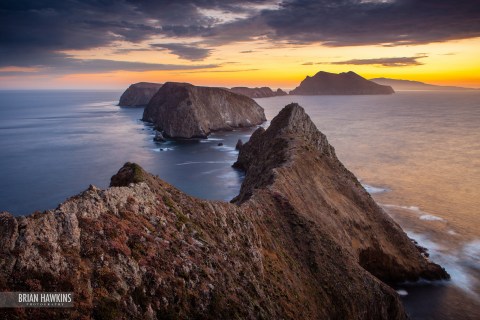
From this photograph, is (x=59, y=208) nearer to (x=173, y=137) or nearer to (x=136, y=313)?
(x=136, y=313)

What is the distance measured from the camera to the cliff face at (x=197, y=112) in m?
161

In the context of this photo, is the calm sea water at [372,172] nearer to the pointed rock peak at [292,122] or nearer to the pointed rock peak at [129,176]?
the pointed rock peak at [292,122]

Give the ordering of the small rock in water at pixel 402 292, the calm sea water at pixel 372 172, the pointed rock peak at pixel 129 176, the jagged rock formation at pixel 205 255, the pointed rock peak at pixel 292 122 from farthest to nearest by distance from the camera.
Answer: the pointed rock peak at pixel 292 122 → the calm sea water at pixel 372 172 → the small rock in water at pixel 402 292 → the pointed rock peak at pixel 129 176 → the jagged rock formation at pixel 205 255

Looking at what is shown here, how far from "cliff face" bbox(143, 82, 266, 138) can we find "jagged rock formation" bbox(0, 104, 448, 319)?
11935 centimetres

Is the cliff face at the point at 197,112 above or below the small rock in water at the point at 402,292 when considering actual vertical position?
above

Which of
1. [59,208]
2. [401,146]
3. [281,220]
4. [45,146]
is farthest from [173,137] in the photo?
[59,208]

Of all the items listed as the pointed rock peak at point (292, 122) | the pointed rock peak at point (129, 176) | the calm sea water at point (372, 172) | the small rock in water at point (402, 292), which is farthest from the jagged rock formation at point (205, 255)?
the pointed rock peak at point (292, 122)

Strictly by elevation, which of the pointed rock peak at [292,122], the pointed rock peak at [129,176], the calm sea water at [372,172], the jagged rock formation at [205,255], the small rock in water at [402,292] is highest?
the pointed rock peak at [292,122]

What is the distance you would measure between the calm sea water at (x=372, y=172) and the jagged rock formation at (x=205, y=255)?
5723 millimetres

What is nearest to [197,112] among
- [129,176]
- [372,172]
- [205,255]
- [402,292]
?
[372,172]

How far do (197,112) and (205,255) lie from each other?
493 ft

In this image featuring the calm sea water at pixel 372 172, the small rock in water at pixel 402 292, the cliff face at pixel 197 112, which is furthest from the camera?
the cliff face at pixel 197 112

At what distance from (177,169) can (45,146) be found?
2586 inches

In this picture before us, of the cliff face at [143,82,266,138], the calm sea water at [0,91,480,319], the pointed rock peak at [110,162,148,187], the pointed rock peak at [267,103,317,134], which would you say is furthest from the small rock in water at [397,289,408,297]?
the cliff face at [143,82,266,138]
